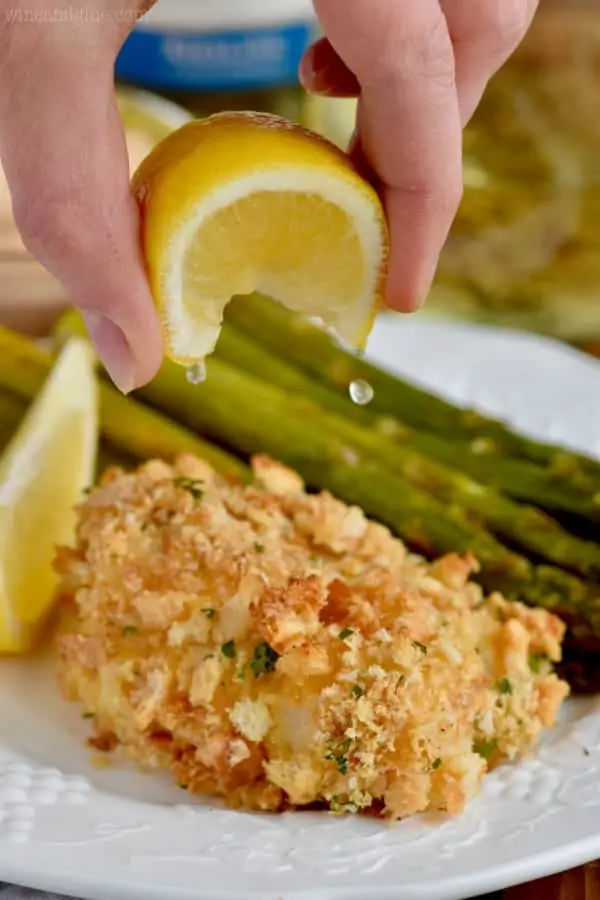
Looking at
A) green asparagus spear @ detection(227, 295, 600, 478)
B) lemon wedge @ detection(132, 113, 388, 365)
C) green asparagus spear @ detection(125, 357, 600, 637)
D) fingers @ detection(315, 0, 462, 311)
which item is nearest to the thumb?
lemon wedge @ detection(132, 113, 388, 365)

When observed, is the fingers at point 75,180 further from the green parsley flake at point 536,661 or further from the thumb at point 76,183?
the green parsley flake at point 536,661

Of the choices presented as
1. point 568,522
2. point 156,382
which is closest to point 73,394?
point 156,382

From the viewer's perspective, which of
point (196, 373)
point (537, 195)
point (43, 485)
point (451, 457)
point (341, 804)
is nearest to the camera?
point (341, 804)

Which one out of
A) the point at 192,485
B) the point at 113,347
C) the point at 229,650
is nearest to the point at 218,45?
the point at 192,485

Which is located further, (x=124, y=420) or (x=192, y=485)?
(x=124, y=420)

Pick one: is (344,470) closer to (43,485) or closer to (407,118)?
(43,485)

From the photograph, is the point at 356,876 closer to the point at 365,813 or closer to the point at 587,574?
the point at 365,813

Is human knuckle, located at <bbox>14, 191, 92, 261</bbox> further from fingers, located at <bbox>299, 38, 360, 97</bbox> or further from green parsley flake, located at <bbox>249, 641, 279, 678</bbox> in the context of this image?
green parsley flake, located at <bbox>249, 641, 279, 678</bbox>
